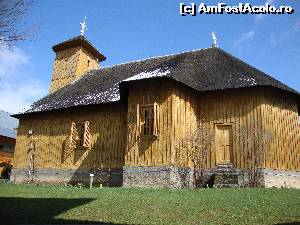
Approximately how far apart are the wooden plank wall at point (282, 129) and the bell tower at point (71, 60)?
637 inches

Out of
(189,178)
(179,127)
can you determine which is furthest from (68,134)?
(189,178)

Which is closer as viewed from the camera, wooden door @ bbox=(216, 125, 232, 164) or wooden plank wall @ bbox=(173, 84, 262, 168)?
wooden plank wall @ bbox=(173, 84, 262, 168)

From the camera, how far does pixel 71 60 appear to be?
92.1 ft

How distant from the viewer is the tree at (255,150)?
1498cm

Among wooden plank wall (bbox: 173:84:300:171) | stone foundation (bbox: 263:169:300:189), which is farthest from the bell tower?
stone foundation (bbox: 263:169:300:189)

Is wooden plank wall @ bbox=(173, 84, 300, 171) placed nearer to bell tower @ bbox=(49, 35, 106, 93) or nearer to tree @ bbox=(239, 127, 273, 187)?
tree @ bbox=(239, 127, 273, 187)

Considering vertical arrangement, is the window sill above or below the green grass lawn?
above

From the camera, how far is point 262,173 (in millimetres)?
14906

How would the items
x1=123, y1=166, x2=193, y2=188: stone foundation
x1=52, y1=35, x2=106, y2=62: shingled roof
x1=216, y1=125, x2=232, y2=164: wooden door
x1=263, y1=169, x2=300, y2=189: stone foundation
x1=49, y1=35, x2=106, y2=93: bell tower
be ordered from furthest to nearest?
x1=52, y1=35, x2=106, y2=62: shingled roof, x1=49, y1=35, x2=106, y2=93: bell tower, x1=216, y1=125, x2=232, y2=164: wooden door, x1=263, y1=169, x2=300, y2=189: stone foundation, x1=123, y1=166, x2=193, y2=188: stone foundation

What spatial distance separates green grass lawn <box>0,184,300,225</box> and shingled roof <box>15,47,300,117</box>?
6.11 m

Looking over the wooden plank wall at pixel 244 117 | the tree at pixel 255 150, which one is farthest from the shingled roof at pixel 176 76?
the tree at pixel 255 150

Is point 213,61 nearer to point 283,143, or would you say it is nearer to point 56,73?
point 283,143

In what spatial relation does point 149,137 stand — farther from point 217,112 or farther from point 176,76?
point 217,112

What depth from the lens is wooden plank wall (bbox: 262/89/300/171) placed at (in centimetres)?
1570
